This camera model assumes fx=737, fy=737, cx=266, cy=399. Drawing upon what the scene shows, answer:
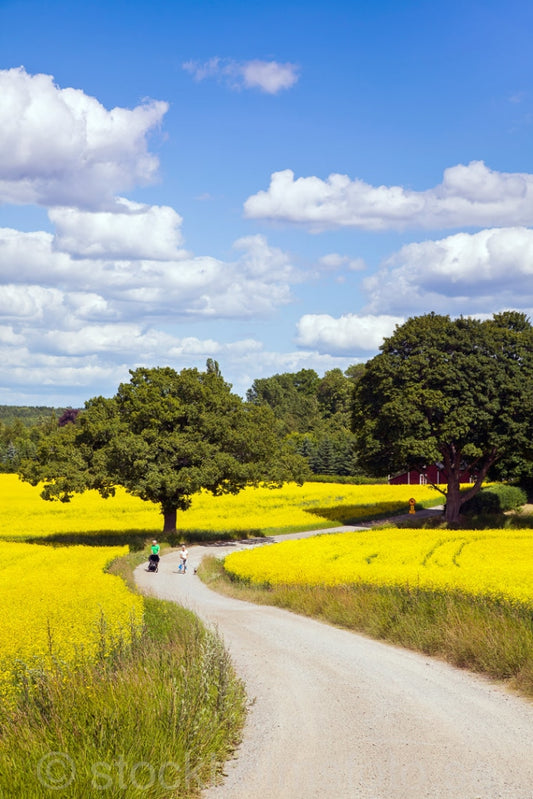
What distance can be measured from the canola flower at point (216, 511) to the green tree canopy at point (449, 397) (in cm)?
958

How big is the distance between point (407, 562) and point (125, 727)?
2258 centimetres

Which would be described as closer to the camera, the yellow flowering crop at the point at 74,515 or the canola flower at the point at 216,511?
the yellow flowering crop at the point at 74,515

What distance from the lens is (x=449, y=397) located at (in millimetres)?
48906

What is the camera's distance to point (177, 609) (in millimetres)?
18391

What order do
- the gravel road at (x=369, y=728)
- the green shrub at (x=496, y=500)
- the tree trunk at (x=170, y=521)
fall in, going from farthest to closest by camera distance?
the green shrub at (x=496, y=500) → the tree trunk at (x=170, y=521) → the gravel road at (x=369, y=728)

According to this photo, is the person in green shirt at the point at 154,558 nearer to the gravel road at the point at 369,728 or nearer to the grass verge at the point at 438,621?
the grass verge at the point at 438,621

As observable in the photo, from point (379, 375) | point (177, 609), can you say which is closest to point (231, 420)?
point (379, 375)

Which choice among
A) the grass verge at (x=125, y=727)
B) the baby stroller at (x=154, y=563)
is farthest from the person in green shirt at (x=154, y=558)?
the grass verge at (x=125, y=727)

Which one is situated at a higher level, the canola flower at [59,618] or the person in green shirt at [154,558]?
the canola flower at [59,618]

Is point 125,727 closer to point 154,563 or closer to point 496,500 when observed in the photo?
point 154,563

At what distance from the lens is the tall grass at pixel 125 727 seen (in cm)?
769

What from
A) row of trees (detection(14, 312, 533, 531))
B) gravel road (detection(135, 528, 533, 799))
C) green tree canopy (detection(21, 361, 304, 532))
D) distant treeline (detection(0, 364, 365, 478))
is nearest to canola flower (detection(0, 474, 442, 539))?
row of trees (detection(14, 312, 533, 531))

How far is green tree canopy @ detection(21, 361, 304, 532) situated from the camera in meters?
42.0

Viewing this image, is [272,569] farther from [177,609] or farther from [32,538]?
[32,538]
